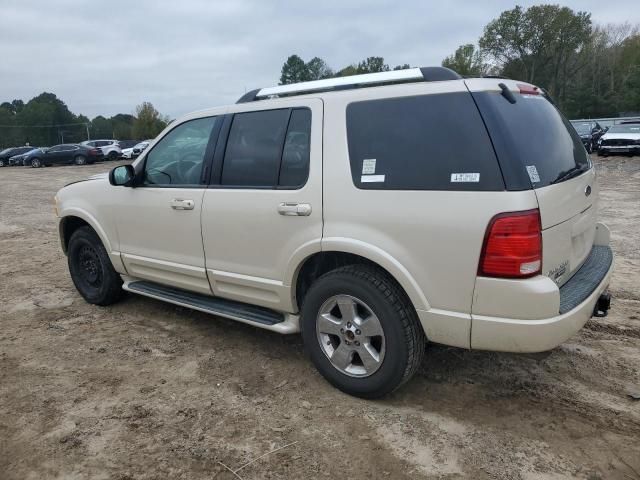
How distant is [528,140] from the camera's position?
2869 mm

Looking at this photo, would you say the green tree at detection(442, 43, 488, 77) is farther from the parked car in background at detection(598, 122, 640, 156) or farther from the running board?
the running board

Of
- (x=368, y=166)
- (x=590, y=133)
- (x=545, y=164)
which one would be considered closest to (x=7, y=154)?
(x=590, y=133)

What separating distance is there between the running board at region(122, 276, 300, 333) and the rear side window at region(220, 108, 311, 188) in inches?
36.6

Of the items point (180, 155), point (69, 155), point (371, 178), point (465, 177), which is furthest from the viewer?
point (69, 155)

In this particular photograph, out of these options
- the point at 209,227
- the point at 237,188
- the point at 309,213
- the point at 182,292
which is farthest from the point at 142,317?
the point at 309,213

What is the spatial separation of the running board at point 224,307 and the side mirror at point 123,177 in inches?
A: 36.7

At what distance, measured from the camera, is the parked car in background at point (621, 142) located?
21.4 metres

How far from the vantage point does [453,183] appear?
2.78 m

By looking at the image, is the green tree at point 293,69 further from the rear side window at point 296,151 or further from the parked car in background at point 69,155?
the rear side window at point 296,151

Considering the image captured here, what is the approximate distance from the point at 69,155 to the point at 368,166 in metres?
35.0

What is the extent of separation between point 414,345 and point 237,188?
167cm

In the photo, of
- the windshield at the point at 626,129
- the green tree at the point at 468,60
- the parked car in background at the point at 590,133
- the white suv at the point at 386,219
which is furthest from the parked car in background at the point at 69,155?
the green tree at the point at 468,60

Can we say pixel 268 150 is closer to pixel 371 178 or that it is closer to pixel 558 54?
pixel 371 178

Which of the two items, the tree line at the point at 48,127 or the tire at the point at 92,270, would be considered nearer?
the tire at the point at 92,270
